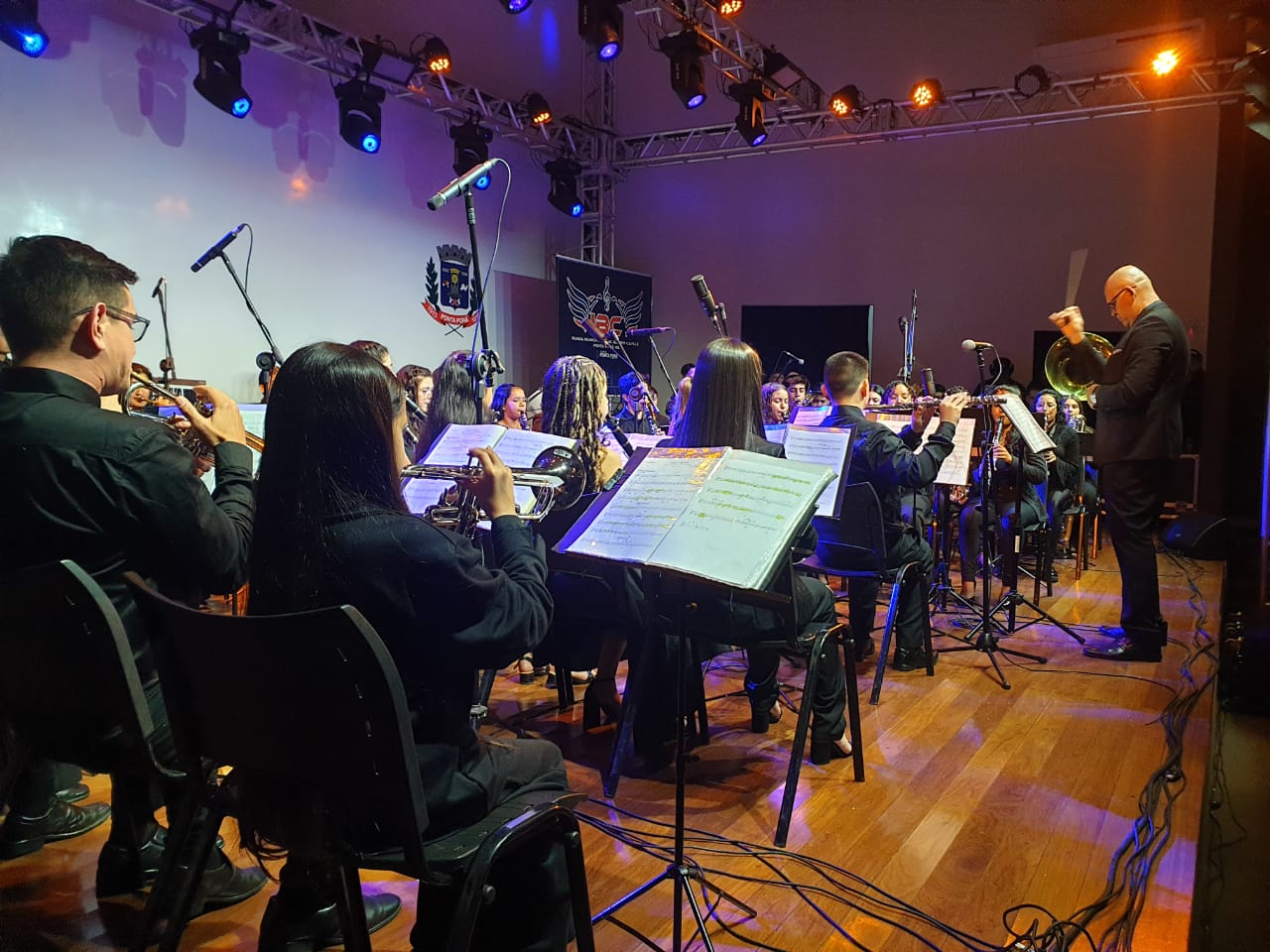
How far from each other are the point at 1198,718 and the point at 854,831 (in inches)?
78.1

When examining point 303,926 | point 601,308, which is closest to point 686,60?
point 601,308

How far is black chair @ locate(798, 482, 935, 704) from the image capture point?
404 cm

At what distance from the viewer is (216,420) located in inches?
93.3

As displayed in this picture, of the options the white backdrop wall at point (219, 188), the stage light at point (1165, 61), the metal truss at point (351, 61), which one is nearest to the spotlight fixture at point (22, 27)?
the white backdrop wall at point (219, 188)

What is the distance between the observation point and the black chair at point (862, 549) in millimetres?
4043

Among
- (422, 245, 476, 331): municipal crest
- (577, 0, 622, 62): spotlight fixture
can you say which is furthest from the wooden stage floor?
(422, 245, 476, 331): municipal crest

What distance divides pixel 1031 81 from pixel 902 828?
8.81 meters

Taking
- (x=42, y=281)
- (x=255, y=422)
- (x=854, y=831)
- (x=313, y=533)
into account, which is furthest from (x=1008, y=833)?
(x=255, y=422)

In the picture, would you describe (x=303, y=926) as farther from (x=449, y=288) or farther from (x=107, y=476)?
(x=449, y=288)

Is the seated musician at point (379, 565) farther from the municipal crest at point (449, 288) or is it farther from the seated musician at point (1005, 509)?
the municipal crest at point (449, 288)

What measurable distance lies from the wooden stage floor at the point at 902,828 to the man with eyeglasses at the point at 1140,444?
0.36 metres

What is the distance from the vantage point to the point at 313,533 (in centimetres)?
154

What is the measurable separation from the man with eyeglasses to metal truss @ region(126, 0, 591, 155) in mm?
6493

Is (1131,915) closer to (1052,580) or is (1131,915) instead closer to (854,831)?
(854,831)
